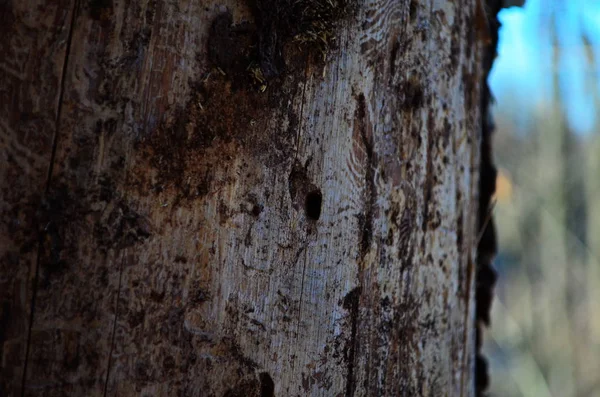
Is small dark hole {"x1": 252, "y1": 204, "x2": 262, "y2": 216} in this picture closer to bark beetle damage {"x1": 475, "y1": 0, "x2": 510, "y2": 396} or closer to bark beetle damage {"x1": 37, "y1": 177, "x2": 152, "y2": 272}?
Answer: bark beetle damage {"x1": 37, "y1": 177, "x2": 152, "y2": 272}

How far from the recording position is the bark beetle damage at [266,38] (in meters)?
0.95

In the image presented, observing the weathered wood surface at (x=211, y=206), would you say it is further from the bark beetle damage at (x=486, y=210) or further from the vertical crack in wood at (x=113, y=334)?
the bark beetle damage at (x=486, y=210)

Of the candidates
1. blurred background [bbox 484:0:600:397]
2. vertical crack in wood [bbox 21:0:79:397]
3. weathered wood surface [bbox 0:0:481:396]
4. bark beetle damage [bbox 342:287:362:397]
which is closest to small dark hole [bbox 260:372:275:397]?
weathered wood surface [bbox 0:0:481:396]

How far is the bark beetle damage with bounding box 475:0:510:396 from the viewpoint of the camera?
159 cm

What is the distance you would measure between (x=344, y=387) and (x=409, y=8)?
0.84 m

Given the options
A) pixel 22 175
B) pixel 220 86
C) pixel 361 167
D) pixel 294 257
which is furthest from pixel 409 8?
pixel 22 175

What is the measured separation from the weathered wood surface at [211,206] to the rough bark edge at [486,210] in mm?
490

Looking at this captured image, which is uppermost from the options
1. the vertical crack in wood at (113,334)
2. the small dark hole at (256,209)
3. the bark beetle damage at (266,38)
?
the bark beetle damage at (266,38)

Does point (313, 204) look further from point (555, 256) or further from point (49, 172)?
point (555, 256)

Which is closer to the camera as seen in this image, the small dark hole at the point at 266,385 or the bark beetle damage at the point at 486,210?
the small dark hole at the point at 266,385

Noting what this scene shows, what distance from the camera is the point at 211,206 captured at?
925 millimetres

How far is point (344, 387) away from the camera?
1016 millimetres

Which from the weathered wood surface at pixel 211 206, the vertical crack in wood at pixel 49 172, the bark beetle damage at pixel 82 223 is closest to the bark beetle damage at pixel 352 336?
the weathered wood surface at pixel 211 206

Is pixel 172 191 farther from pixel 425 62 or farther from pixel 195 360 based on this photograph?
pixel 425 62
